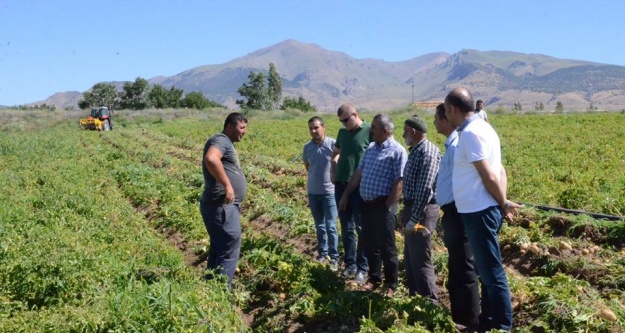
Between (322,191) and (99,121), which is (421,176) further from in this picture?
(99,121)

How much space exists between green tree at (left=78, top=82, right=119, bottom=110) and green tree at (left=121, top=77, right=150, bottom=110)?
515cm

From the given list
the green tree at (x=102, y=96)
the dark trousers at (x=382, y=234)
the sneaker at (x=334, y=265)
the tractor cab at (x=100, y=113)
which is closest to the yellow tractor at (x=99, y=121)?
the tractor cab at (x=100, y=113)

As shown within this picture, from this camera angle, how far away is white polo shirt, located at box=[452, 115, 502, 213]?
151 inches

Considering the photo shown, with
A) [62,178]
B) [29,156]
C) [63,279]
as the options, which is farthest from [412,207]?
[29,156]

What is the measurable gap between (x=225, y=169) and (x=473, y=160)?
241 cm

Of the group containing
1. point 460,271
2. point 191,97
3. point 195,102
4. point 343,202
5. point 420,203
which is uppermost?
point 191,97

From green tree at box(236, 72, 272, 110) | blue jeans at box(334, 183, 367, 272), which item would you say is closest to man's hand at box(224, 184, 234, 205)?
blue jeans at box(334, 183, 367, 272)

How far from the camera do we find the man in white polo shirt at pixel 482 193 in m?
3.83

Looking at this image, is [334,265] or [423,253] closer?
[423,253]

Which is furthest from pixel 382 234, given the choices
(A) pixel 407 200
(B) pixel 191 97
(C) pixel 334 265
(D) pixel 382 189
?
(B) pixel 191 97

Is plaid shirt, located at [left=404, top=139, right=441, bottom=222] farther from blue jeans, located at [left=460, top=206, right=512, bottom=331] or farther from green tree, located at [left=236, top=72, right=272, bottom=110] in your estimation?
green tree, located at [left=236, top=72, right=272, bottom=110]

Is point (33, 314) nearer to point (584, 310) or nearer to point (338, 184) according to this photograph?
point (338, 184)

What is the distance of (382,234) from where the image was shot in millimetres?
5402

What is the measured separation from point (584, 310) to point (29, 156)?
18.1 metres
